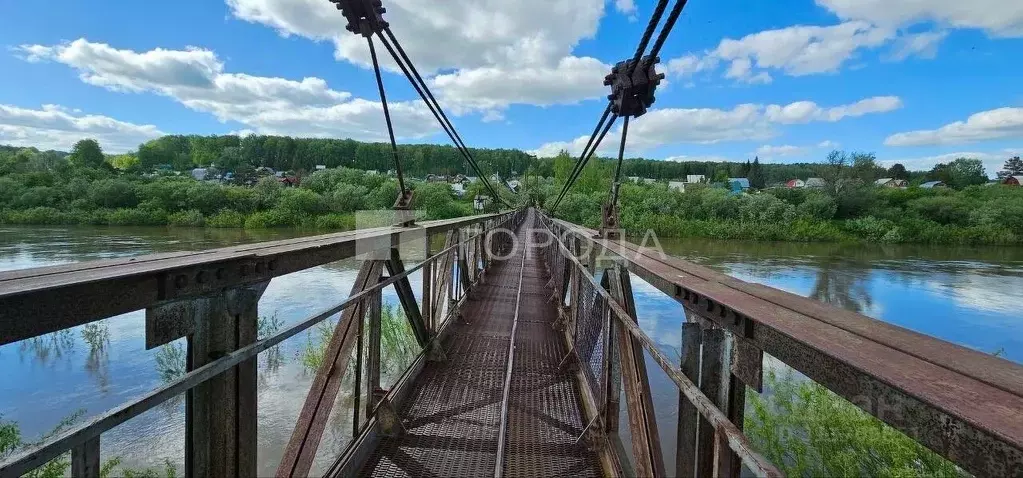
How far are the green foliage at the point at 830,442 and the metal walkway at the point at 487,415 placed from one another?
10.8ft

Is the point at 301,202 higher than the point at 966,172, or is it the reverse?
the point at 966,172

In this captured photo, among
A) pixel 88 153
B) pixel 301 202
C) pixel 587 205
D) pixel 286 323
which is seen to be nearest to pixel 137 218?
pixel 301 202

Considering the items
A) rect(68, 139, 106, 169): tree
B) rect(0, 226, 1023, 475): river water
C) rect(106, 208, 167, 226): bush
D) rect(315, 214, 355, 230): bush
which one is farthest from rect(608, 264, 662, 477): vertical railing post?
rect(68, 139, 106, 169): tree

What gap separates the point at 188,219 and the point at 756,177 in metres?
79.1

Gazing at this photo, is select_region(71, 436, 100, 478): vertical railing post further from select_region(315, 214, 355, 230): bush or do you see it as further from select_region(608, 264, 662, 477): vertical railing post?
select_region(315, 214, 355, 230): bush

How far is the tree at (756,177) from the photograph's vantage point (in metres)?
78.6

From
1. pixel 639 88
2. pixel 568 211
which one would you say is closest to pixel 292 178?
pixel 568 211

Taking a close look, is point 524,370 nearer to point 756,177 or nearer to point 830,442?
point 830,442

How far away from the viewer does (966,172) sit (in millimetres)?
68812

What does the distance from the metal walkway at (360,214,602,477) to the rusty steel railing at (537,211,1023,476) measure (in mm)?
783

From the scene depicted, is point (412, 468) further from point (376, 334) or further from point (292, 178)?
point (292, 178)

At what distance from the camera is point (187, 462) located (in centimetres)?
135

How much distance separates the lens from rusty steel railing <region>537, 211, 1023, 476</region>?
616 millimetres

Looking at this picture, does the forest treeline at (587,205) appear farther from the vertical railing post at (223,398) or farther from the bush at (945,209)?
the vertical railing post at (223,398)
